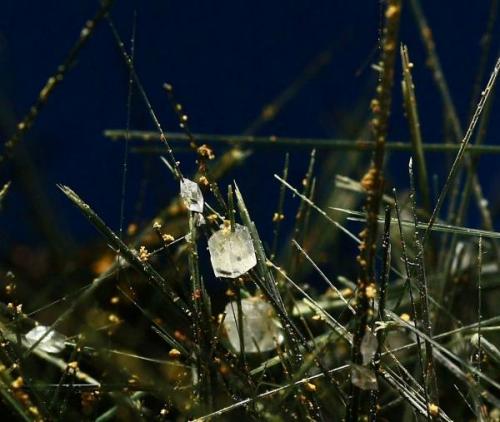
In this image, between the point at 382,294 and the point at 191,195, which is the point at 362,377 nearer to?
the point at 382,294

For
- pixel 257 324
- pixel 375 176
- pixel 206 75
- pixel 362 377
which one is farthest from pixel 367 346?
pixel 206 75

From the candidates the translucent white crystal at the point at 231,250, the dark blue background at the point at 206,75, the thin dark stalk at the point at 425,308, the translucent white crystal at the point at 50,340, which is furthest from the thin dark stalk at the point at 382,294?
the dark blue background at the point at 206,75

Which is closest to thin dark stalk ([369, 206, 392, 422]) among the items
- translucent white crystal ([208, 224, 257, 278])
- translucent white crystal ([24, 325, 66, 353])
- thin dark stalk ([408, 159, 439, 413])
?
thin dark stalk ([408, 159, 439, 413])

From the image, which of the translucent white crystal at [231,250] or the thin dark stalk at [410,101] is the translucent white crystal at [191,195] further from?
the thin dark stalk at [410,101]

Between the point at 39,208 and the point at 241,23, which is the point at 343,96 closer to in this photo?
the point at 241,23

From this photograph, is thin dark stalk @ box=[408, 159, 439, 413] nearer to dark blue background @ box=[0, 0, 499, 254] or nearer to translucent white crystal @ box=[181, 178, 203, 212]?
translucent white crystal @ box=[181, 178, 203, 212]

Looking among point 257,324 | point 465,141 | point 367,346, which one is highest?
point 465,141

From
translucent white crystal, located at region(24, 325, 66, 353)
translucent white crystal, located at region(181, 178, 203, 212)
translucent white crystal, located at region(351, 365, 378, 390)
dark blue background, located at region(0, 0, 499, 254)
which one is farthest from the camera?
dark blue background, located at region(0, 0, 499, 254)
